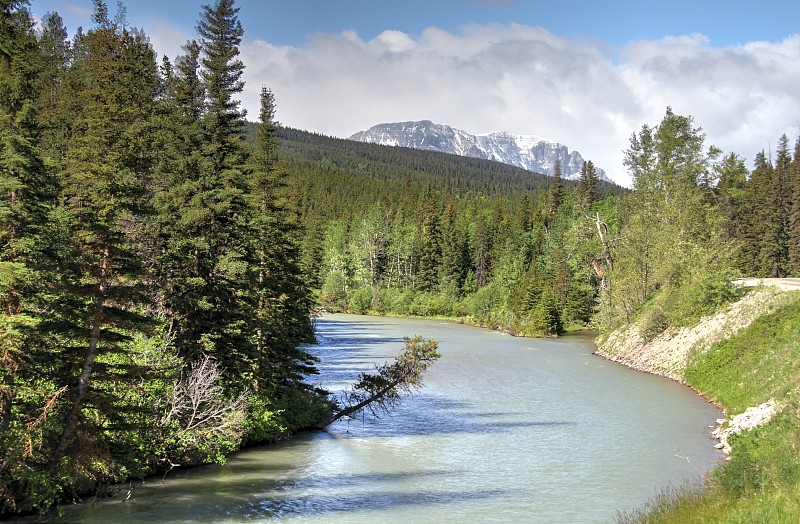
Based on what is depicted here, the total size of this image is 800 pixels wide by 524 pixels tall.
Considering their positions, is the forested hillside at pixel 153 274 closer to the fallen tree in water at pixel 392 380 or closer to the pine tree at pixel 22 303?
the pine tree at pixel 22 303

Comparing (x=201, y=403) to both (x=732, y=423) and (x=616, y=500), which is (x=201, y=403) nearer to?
(x=616, y=500)

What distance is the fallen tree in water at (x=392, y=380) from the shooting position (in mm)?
26281

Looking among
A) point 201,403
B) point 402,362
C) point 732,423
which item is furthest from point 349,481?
point 732,423

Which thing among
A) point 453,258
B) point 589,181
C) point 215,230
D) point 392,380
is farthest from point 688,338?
point 589,181

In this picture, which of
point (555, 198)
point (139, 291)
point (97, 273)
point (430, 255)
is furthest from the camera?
point (555, 198)

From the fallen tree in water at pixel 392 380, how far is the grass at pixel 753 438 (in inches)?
430

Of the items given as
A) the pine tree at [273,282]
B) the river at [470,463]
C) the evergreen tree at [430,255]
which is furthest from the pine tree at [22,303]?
the evergreen tree at [430,255]

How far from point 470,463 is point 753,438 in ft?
32.5

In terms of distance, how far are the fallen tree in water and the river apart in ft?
2.26

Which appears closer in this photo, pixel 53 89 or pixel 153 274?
pixel 153 274

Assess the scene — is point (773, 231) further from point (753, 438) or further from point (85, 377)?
point (85, 377)

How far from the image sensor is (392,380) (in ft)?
89.8

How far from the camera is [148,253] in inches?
1063

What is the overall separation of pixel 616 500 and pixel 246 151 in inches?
780
